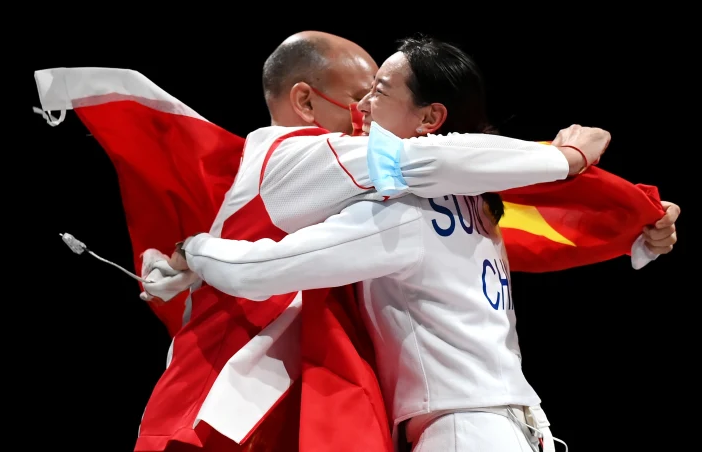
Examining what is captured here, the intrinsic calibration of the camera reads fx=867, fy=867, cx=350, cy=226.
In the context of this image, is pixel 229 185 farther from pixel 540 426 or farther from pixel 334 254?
pixel 540 426

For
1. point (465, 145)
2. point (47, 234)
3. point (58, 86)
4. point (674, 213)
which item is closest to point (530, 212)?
point (674, 213)

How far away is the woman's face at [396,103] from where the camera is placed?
1780 millimetres

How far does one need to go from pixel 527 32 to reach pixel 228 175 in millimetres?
1448

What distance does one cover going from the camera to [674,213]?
72.5 inches

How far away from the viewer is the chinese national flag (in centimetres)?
159

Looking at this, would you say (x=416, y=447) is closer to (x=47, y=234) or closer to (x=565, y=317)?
(x=565, y=317)

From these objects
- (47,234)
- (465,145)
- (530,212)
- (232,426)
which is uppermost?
(465,145)

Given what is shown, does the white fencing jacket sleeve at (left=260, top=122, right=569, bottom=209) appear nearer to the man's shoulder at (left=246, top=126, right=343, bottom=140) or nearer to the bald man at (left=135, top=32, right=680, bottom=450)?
the bald man at (left=135, top=32, right=680, bottom=450)

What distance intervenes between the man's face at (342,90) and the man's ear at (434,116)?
0.41 metres

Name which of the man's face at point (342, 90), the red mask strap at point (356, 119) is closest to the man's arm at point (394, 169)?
the red mask strap at point (356, 119)

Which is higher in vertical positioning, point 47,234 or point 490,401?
point 490,401

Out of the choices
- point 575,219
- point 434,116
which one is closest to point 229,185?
point 434,116

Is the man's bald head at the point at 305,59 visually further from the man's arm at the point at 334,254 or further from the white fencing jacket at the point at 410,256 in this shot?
the man's arm at the point at 334,254

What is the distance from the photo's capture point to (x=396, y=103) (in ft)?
5.87
